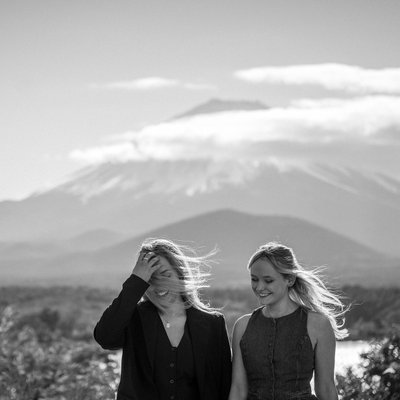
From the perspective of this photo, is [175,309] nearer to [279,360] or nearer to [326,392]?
[279,360]

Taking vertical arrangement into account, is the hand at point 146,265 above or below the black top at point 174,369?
above

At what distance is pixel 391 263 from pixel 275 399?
606ft

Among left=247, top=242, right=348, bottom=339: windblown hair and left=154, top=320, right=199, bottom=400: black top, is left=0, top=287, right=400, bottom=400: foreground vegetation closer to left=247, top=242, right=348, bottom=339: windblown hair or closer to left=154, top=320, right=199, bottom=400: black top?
left=247, top=242, right=348, bottom=339: windblown hair

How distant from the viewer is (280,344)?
15.0 feet

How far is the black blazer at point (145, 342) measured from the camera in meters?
4.42

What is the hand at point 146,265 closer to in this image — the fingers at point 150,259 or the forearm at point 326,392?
the fingers at point 150,259

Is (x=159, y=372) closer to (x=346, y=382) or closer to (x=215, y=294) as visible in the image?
(x=346, y=382)

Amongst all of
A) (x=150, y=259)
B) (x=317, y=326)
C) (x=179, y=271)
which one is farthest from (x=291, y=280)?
(x=150, y=259)

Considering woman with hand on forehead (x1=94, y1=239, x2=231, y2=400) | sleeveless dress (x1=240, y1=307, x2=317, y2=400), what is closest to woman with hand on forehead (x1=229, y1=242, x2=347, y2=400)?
sleeveless dress (x1=240, y1=307, x2=317, y2=400)

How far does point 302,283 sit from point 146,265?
0.77 metres

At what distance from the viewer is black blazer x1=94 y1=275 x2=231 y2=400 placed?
4422 millimetres

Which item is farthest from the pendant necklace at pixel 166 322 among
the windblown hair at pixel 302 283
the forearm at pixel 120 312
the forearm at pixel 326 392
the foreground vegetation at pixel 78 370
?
the foreground vegetation at pixel 78 370

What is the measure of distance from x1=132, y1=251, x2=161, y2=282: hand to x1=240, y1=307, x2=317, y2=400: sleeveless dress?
55 cm

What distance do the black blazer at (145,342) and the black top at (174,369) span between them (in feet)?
0.09
